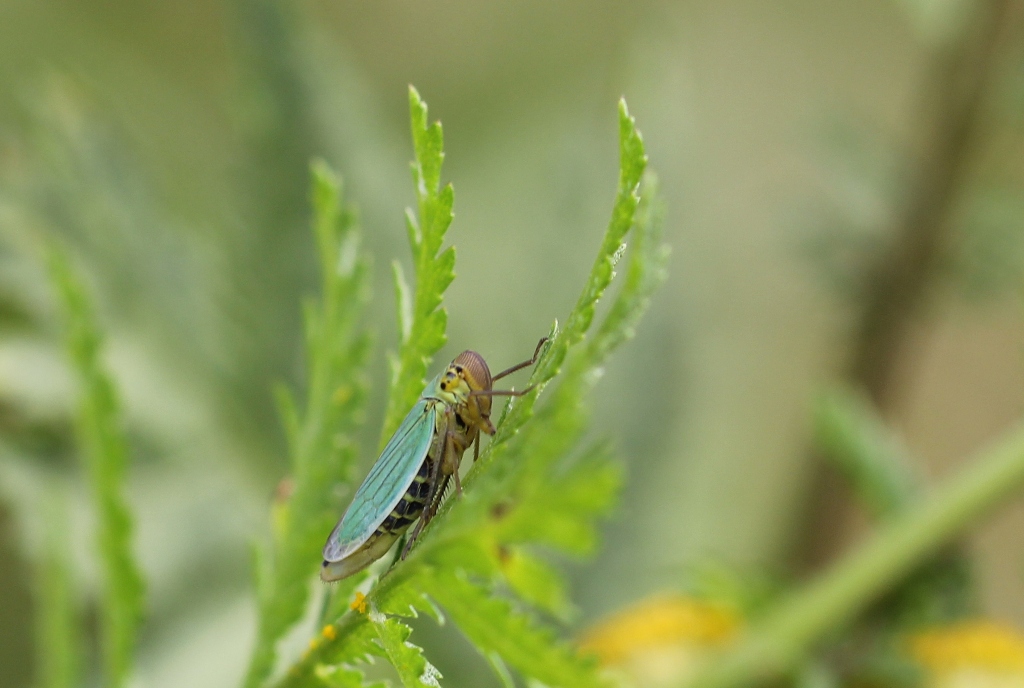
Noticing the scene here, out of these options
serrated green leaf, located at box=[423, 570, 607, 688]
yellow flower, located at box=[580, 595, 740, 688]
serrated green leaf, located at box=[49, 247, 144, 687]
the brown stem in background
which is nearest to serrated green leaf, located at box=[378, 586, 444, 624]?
serrated green leaf, located at box=[423, 570, 607, 688]

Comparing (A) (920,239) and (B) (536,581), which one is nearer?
(B) (536,581)

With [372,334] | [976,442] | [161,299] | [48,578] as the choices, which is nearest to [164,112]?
[161,299]

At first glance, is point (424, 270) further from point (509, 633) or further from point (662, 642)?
point (662, 642)

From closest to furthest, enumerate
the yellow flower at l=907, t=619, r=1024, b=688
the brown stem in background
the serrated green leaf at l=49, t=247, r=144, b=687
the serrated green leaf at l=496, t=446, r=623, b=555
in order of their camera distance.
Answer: the serrated green leaf at l=496, t=446, r=623, b=555
the serrated green leaf at l=49, t=247, r=144, b=687
the yellow flower at l=907, t=619, r=1024, b=688
the brown stem in background

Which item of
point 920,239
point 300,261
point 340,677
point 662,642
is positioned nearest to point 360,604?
point 340,677

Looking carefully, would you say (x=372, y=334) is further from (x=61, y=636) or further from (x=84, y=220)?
(x=84, y=220)

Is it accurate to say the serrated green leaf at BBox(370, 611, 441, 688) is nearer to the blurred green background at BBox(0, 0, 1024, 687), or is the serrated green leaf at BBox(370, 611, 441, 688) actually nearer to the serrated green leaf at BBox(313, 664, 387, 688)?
the serrated green leaf at BBox(313, 664, 387, 688)
